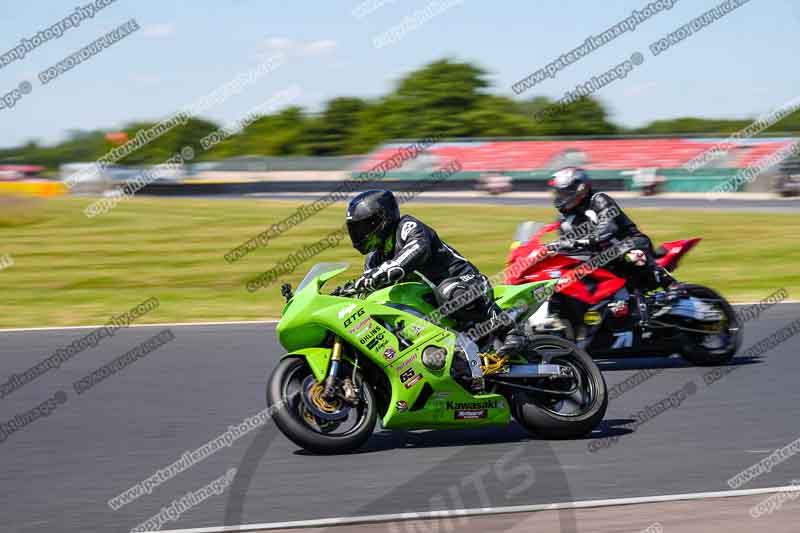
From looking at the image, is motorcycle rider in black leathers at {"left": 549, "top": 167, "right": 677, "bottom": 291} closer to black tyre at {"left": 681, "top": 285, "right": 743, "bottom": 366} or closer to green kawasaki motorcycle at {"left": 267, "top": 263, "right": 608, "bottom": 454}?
A: black tyre at {"left": 681, "top": 285, "right": 743, "bottom": 366}

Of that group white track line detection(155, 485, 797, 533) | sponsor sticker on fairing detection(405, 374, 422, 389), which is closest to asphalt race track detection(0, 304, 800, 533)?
white track line detection(155, 485, 797, 533)

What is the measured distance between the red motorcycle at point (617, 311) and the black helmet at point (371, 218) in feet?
9.32

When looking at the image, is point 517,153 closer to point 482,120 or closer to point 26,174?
point 26,174

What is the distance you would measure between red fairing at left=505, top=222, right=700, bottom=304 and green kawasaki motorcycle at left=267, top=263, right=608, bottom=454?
2204mm

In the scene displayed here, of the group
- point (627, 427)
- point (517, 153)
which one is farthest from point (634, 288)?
point (517, 153)

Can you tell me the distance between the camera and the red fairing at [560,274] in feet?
31.7

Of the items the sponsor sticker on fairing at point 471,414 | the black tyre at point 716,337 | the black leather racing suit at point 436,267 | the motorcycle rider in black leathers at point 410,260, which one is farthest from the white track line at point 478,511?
the black tyre at point 716,337

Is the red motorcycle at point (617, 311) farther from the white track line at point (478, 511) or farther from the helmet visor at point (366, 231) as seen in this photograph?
the white track line at point (478, 511)

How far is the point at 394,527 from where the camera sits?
531 centimetres

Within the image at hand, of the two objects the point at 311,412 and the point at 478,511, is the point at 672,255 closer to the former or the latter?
the point at 311,412

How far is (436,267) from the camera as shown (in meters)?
7.40

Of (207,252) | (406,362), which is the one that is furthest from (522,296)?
(207,252)

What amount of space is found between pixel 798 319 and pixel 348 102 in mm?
74689

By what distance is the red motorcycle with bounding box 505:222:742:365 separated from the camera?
970 centimetres
